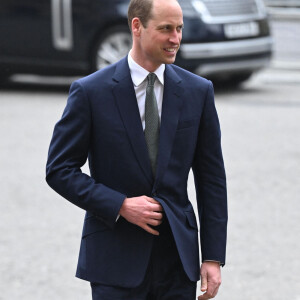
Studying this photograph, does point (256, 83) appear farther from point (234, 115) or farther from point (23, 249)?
point (23, 249)

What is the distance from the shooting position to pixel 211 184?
297cm

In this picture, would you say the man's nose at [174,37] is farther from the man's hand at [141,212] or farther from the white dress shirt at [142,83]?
the man's hand at [141,212]

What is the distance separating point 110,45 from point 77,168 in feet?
28.7

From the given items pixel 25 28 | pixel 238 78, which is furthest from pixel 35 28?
pixel 238 78

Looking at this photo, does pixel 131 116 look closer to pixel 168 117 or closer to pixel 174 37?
pixel 168 117

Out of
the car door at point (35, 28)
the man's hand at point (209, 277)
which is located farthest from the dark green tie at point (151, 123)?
the car door at point (35, 28)

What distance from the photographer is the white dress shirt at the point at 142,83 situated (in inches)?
113

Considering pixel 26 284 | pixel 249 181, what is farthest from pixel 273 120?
pixel 26 284

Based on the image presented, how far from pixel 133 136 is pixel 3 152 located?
18.5 ft

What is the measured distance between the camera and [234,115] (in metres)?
10.1

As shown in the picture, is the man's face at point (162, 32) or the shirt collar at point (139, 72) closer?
the man's face at point (162, 32)

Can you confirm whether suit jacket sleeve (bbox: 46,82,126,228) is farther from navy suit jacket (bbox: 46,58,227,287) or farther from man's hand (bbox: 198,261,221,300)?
man's hand (bbox: 198,261,221,300)

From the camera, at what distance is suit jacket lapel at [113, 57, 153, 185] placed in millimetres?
2842

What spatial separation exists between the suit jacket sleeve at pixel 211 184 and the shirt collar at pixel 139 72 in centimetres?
16
